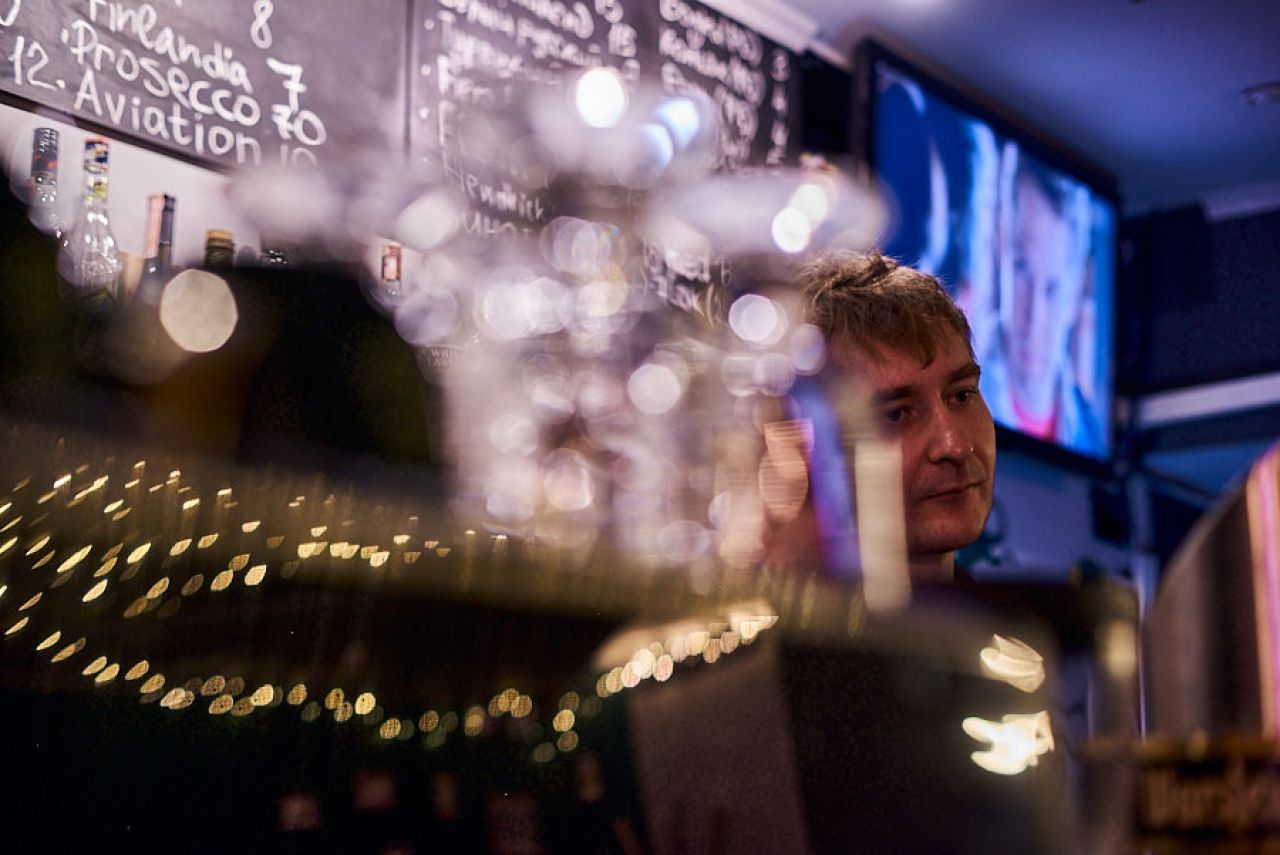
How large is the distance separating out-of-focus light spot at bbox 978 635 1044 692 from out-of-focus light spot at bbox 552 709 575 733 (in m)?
0.27

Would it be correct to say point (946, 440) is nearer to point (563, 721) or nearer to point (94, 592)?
point (563, 721)

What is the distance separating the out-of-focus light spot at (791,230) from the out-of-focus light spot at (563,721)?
2225 mm

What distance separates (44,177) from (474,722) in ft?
4.08

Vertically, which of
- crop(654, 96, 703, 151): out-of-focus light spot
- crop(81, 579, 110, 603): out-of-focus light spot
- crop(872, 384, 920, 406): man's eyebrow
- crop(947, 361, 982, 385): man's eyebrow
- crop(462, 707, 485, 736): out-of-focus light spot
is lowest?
crop(462, 707, 485, 736): out-of-focus light spot

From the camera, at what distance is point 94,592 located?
0.77 m

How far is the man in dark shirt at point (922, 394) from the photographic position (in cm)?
154

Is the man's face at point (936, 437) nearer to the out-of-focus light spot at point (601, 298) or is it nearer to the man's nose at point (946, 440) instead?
the man's nose at point (946, 440)

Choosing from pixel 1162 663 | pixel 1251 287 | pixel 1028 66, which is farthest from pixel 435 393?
pixel 1251 287

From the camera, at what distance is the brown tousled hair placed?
5.28 ft

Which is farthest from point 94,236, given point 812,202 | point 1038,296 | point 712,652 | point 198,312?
point 1038,296

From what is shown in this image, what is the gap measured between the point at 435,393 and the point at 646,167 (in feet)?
3.38

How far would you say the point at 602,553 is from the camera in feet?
2.70

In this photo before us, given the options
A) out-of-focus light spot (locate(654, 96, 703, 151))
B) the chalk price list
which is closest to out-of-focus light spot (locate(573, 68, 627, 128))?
out-of-focus light spot (locate(654, 96, 703, 151))

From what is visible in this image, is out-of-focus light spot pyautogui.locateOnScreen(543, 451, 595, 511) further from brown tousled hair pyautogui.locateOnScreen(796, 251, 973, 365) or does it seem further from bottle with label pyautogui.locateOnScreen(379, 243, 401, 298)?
brown tousled hair pyautogui.locateOnScreen(796, 251, 973, 365)
